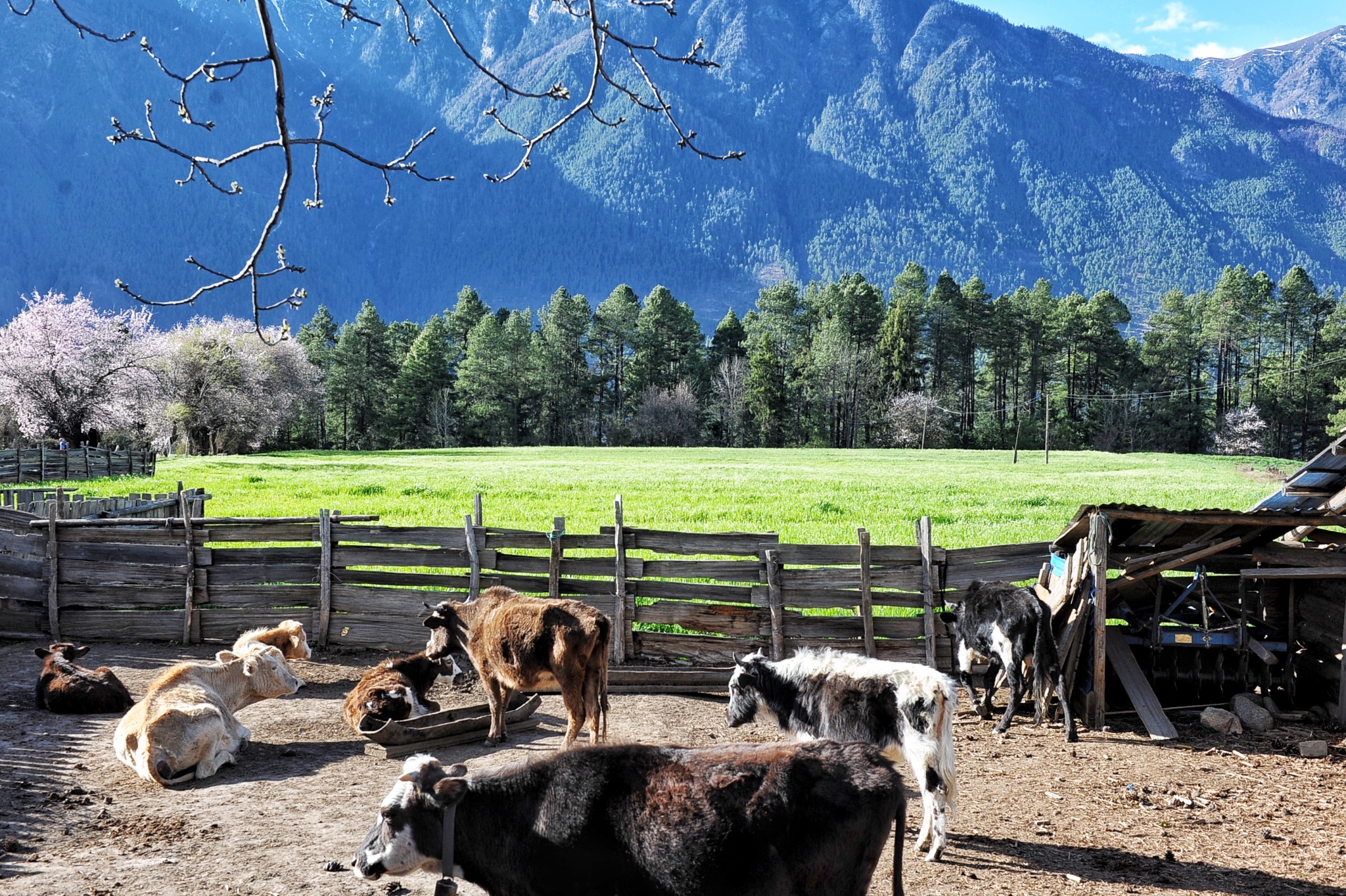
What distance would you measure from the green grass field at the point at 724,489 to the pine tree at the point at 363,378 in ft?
110

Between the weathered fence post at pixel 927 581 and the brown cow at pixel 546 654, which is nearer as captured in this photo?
the brown cow at pixel 546 654

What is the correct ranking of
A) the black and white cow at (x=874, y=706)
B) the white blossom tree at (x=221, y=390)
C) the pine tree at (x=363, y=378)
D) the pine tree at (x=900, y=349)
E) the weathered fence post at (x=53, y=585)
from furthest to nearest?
the pine tree at (x=363, y=378) < the pine tree at (x=900, y=349) < the white blossom tree at (x=221, y=390) < the weathered fence post at (x=53, y=585) < the black and white cow at (x=874, y=706)

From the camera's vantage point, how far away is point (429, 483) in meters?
34.2

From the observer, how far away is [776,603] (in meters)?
12.4

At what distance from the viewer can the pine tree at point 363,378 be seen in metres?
91.0

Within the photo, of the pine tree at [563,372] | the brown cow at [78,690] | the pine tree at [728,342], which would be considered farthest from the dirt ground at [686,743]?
the pine tree at [728,342]

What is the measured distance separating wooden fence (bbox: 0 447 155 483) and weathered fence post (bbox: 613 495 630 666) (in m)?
31.1

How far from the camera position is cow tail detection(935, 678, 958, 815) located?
7.24 meters

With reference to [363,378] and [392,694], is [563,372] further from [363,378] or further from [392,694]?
[392,694]

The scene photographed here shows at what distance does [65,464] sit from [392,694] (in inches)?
1351

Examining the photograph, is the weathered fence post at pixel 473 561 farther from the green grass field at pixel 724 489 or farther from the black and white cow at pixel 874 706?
the black and white cow at pixel 874 706

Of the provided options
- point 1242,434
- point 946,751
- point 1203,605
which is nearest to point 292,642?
point 946,751

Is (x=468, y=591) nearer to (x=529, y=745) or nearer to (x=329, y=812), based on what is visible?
(x=529, y=745)

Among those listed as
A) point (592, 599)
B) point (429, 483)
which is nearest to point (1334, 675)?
point (592, 599)
